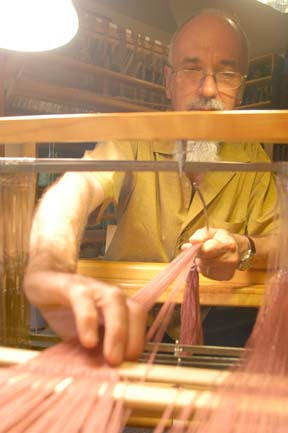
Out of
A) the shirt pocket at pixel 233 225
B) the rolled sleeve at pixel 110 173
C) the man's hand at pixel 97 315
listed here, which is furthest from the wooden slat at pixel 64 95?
the man's hand at pixel 97 315

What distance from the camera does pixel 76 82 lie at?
178 centimetres

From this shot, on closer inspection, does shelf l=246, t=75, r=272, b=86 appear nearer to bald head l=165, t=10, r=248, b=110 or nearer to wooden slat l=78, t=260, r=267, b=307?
bald head l=165, t=10, r=248, b=110

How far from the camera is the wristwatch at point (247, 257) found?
39.4 inches

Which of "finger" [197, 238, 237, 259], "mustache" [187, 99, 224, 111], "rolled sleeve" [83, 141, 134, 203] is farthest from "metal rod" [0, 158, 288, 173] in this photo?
"mustache" [187, 99, 224, 111]

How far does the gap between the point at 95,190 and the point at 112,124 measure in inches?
19.8

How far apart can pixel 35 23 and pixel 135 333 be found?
2.53ft

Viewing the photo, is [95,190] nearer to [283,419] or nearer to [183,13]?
[283,419]

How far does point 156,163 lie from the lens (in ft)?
2.21

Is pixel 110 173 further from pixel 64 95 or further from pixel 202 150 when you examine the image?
pixel 64 95

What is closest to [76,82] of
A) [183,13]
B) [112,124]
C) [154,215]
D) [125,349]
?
[154,215]

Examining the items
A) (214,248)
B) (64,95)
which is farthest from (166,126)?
(64,95)

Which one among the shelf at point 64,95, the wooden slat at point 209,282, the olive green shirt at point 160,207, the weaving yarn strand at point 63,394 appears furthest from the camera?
the shelf at point 64,95

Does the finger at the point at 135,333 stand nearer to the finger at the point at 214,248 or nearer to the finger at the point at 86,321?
the finger at the point at 86,321

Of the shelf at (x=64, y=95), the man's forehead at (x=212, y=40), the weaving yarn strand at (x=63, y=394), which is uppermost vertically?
the man's forehead at (x=212, y=40)
